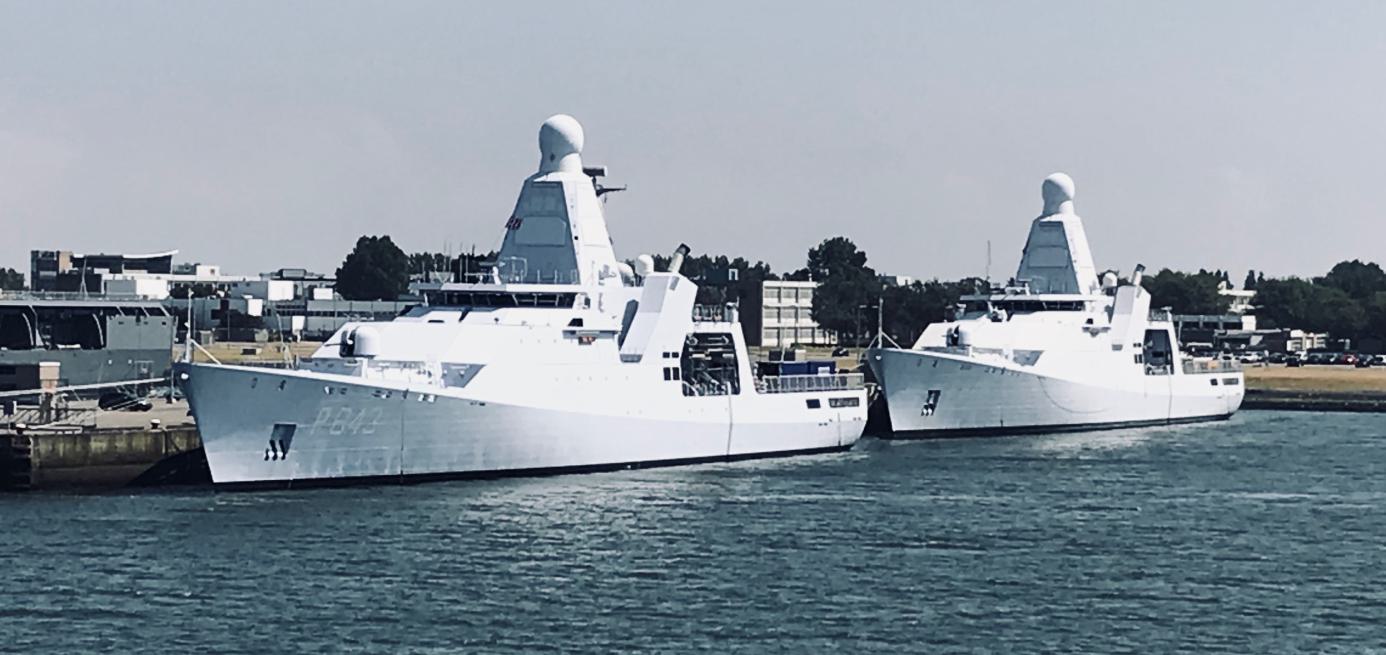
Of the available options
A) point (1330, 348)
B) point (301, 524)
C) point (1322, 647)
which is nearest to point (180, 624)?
point (301, 524)

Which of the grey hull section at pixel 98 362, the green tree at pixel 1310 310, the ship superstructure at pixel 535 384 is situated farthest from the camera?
the green tree at pixel 1310 310

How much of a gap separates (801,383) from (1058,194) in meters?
28.8

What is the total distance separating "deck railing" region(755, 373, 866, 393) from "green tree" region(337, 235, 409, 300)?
10183 cm

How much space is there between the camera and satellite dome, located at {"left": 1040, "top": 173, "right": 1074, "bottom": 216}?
99.8 metres

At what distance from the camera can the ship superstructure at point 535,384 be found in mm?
54906

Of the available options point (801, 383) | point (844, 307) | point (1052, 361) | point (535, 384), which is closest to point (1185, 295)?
point (844, 307)

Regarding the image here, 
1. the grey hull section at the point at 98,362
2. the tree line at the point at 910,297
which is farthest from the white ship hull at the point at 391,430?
the tree line at the point at 910,297

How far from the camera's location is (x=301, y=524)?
1923 inches

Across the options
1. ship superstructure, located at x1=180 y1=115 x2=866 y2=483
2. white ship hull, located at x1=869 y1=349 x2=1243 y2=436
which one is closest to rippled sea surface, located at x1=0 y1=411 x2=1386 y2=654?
ship superstructure, located at x1=180 y1=115 x2=866 y2=483

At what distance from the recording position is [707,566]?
146 feet

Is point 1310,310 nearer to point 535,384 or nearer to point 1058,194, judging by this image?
point 1058,194

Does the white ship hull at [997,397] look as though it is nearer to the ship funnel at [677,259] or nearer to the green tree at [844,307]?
the ship funnel at [677,259]

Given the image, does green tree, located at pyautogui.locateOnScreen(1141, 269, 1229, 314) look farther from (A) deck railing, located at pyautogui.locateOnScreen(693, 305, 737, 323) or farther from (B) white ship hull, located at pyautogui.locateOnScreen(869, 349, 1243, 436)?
(A) deck railing, located at pyautogui.locateOnScreen(693, 305, 737, 323)

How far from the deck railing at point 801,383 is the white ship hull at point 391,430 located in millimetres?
8697
